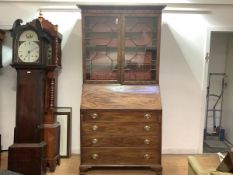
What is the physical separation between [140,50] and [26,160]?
6.28 ft

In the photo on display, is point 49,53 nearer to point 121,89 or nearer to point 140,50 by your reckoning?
point 121,89

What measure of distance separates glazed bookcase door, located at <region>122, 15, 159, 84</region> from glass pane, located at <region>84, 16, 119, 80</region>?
144 mm

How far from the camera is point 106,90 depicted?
3238mm

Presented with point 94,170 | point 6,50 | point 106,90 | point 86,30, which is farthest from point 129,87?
point 6,50

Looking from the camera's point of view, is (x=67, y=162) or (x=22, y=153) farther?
(x=67, y=162)

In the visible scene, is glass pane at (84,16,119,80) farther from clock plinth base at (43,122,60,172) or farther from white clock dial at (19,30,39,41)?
clock plinth base at (43,122,60,172)

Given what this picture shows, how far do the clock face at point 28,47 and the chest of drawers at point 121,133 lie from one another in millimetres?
782

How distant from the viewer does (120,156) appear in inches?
123

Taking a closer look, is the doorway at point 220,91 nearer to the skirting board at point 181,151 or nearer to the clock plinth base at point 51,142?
the skirting board at point 181,151

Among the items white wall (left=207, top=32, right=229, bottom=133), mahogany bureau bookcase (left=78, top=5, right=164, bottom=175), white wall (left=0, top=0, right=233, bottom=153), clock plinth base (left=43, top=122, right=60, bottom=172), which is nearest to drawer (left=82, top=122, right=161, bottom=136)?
mahogany bureau bookcase (left=78, top=5, right=164, bottom=175)

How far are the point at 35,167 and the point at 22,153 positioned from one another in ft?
0.71

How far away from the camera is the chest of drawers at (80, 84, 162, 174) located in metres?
3.07

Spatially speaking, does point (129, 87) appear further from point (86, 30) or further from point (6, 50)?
point (6, 50)

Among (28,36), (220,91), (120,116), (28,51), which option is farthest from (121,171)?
(220,91)
